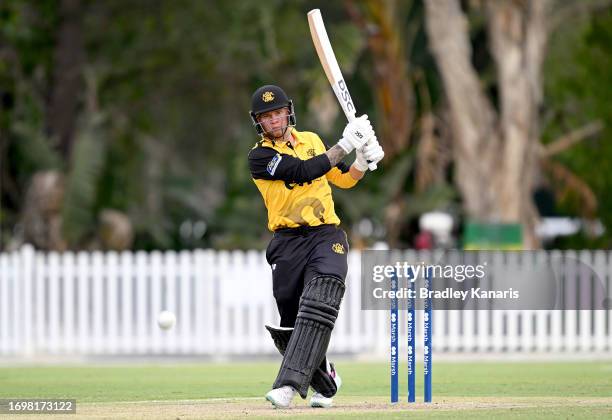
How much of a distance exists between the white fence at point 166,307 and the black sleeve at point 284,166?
30.1ft

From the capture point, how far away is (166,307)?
18562 millimetres

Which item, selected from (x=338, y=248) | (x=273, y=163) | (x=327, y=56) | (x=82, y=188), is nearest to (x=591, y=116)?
(x=82, y=188)

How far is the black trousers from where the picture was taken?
9.20 meters

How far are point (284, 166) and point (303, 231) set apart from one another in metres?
0.47

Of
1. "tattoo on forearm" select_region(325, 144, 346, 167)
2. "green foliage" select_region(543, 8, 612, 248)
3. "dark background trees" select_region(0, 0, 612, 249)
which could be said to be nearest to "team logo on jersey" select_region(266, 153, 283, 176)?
"tattoo on forearm" select_region(325, 144, 346, 167)

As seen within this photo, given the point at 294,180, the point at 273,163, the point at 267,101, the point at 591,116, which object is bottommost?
the point at 294,180

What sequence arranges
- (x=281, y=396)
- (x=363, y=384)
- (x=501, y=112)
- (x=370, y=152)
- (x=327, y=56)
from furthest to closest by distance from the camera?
(x=501, y=112) → (x=363, y=384) → (x=327, y=56) → (x=370, y=152) → (x=281, y=396)

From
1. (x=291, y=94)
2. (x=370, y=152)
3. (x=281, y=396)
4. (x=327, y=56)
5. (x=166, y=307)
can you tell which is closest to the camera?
(x=281, y=396)

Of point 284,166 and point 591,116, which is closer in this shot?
point 284,166

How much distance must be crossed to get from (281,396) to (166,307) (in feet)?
31.9

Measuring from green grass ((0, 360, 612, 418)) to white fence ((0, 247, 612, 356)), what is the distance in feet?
7.19

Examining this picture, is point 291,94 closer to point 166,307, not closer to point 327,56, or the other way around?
point 166,307

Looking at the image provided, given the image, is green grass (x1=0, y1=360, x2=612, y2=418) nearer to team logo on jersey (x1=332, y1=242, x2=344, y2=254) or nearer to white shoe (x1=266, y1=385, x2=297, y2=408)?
white shoe (x1=266, y1=385, x2=297, y2=408)

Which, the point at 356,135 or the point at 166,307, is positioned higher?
the point at 356,135
